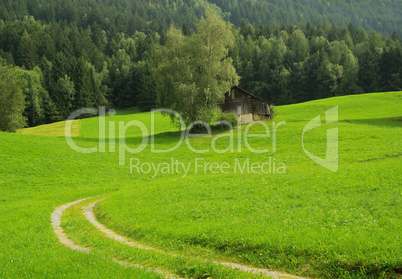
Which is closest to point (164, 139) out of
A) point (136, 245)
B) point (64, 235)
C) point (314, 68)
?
point (64, 235)

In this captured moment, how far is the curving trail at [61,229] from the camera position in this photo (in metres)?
14.0

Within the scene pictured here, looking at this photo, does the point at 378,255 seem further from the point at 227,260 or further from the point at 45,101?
the point at 45,101

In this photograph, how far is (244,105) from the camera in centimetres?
6656

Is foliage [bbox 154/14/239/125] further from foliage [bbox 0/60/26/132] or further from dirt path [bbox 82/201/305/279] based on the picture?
dirt path [bbox 82/201/305/279]

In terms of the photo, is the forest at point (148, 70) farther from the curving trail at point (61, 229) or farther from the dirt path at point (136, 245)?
the dirt path at point (136, 245)

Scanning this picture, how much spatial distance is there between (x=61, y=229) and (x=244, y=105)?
175 ft

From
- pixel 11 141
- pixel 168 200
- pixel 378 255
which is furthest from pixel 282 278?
pixel 11 141

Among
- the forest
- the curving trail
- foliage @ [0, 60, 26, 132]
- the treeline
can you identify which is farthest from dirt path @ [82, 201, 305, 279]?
the treeline

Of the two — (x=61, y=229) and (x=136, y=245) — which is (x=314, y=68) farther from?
(x=136, y=245)

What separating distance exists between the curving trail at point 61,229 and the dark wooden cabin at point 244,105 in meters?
45.1

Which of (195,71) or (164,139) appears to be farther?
(195,71)

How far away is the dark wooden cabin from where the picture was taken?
66.1m

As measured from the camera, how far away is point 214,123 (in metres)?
57.3

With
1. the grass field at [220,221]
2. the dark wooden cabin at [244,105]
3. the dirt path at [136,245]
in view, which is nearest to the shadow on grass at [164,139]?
the dark wooden cabin at [244,105]
